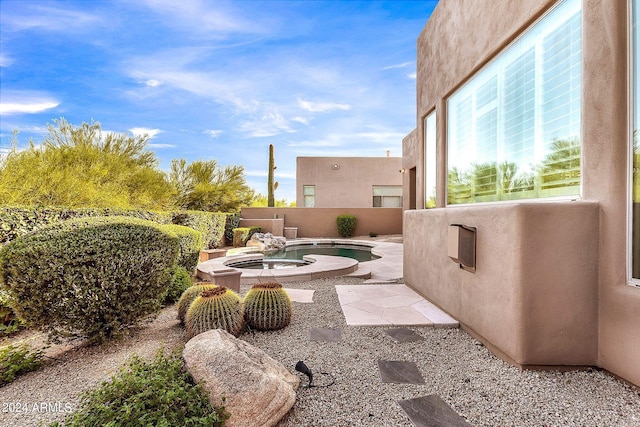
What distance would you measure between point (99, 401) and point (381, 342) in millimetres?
2246

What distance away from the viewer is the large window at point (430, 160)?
504cm

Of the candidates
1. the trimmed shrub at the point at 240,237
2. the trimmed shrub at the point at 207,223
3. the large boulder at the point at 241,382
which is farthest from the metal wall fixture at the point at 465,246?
the trimmed shrub at the point at 240,237

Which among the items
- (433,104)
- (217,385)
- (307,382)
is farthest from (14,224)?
(433,104)

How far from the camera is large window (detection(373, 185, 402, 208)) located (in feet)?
59.4

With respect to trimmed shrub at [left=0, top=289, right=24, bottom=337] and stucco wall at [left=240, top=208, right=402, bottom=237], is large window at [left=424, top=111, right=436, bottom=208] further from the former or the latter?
stucco wall at [left=240, top=208, right=402, bottom=237]

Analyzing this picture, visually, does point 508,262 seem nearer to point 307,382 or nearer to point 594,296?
point 594,296

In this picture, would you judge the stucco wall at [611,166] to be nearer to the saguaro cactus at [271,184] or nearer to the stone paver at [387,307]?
the stone paver at [387,307]

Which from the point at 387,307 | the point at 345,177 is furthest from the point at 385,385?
the point at 345,177

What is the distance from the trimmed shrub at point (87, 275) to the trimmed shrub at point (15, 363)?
210 mm

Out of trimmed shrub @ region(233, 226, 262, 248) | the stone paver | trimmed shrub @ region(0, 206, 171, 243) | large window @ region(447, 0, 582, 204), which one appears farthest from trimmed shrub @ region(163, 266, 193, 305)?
trimmed shrub @ region(233, 226, 262, 248)

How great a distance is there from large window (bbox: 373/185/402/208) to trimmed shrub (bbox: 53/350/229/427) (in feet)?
56.0

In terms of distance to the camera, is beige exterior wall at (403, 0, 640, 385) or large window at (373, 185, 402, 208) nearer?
beige exterior wall at (403, 0, 640, 385)

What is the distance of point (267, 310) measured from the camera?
124 inches

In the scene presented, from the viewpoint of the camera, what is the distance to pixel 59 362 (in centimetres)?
241
